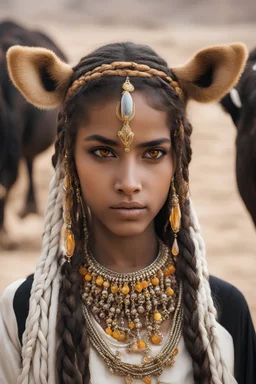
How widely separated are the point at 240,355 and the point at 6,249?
4.82 m

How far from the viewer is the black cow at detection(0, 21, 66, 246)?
6.03m

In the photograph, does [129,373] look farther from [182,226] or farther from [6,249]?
[6,249]

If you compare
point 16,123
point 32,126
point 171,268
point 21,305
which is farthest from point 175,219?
point 32,126

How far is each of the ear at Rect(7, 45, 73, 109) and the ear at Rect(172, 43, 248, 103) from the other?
11.6 inches

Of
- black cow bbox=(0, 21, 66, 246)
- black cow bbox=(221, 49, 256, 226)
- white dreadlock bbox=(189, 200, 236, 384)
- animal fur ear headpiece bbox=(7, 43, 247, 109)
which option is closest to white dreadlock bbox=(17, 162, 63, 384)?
animal fur ear headpiece bbox=(7, 43, 247, 109)

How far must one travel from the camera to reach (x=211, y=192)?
9.84 m

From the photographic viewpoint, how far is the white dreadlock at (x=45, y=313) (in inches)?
77.9

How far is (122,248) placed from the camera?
209cm

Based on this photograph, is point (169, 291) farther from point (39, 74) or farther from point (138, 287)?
point (39, 74)

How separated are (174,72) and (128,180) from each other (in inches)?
13.5

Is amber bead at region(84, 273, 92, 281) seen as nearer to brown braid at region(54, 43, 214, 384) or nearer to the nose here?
brown braid at region(54, 43, 214, 384)

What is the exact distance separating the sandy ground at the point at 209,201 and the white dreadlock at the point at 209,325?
19.1 inches

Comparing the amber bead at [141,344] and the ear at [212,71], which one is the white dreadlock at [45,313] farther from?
the ear at [212,71]

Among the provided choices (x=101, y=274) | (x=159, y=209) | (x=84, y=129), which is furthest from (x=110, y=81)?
(x=101, y=274)
